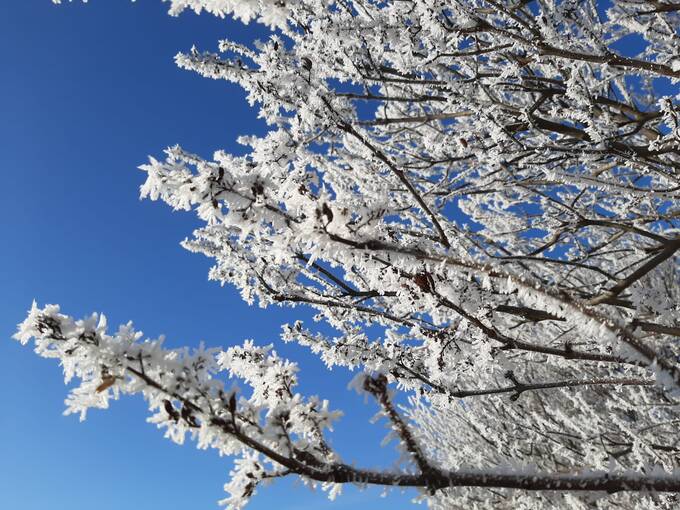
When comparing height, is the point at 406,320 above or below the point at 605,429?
above

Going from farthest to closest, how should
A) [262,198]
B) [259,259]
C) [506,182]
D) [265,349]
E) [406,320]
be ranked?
[506,182] → [259,259] → [406,320] → [265,349] → [262,198]

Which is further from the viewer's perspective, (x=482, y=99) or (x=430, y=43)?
(x=482, y=99)

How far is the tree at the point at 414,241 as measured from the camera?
1.28 metres

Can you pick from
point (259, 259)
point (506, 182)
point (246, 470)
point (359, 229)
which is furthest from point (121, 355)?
point (506, 182)

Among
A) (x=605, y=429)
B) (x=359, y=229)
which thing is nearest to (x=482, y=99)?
(x=359, y=229)

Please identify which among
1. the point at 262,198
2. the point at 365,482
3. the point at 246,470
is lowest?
the point at 365,482

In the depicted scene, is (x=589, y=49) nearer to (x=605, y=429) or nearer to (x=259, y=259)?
(x=259, y=259)

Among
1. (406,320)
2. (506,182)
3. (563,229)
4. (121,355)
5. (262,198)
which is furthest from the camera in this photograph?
(506,182)

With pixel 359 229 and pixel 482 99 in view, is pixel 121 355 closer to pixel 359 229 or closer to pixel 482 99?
pixel 359 229

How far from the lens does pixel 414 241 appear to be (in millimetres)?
2598

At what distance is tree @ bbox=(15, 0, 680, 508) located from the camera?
1276 millimetres

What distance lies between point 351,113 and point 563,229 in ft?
6.07

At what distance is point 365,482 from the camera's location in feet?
4.19

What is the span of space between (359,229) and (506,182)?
9.40 feet
